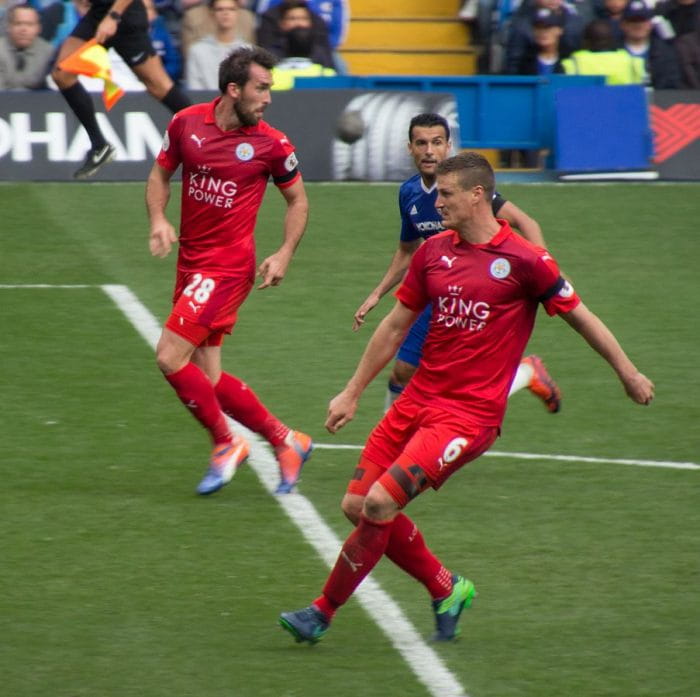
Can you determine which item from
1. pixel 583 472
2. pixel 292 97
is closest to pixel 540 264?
pixel 583 472

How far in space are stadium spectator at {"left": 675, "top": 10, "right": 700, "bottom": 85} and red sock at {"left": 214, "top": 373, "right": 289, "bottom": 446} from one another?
11784mm

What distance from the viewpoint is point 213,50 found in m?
17.8

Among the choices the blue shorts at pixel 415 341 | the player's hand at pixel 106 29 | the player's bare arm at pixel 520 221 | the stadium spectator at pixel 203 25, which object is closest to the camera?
the player's bare arm at pixel 520 221

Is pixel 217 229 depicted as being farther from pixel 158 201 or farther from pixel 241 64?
pixel 241 64

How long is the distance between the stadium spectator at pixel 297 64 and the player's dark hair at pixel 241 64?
388 inches

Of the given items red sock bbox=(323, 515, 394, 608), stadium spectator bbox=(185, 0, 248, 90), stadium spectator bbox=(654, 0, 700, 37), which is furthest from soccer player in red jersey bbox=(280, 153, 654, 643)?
stadium spectator bbox=(654, 0, 700, 37)

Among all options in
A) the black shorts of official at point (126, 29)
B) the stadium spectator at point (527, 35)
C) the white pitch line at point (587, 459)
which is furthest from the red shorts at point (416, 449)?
the stadium spectator at point (527, 35)

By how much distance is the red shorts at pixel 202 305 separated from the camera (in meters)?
8.20

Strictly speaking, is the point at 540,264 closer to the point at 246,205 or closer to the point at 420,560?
the point at 420,560

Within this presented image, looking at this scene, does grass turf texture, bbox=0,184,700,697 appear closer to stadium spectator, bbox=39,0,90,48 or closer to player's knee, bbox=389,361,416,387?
player's knee, bbox=389,361,416,387

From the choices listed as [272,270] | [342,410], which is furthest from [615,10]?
[342,410]

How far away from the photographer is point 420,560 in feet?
20.7

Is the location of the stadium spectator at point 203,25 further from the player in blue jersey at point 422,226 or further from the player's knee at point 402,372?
the player's knee at point 402,372

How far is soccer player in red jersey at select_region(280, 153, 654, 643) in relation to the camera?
6156 millimetres
